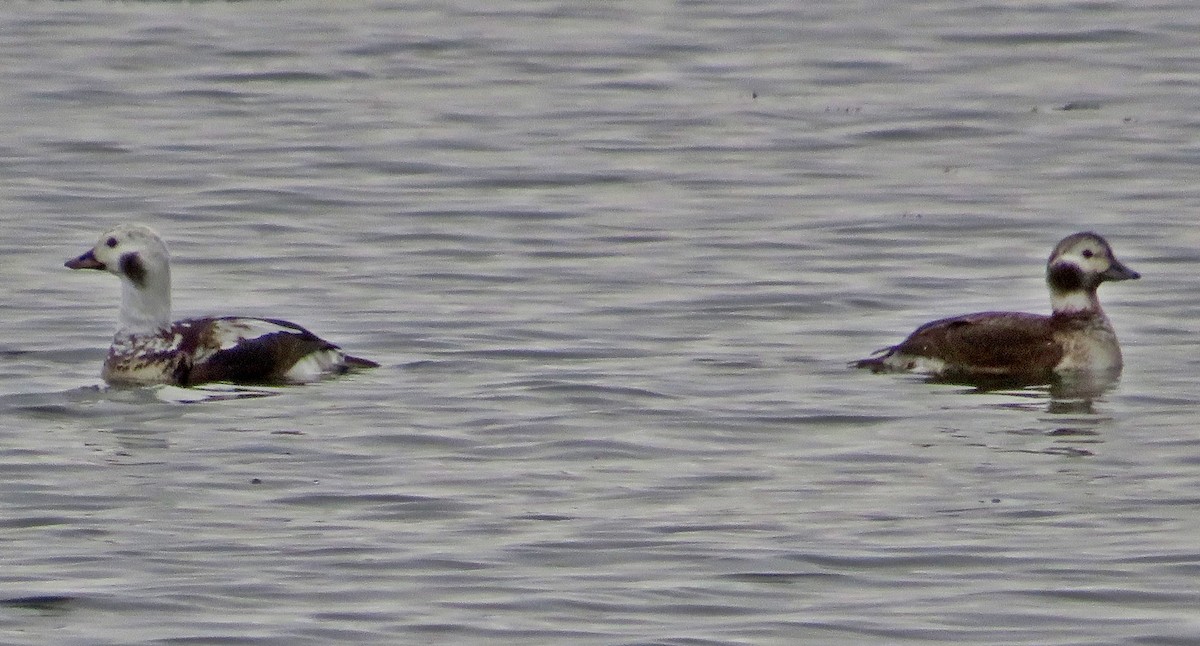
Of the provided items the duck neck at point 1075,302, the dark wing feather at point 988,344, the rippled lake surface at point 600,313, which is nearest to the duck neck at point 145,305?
the rippled lake surface at point 600,313

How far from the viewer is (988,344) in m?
13.1

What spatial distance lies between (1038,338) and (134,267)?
14.7ft

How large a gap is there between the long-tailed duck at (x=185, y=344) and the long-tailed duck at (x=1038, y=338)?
8.64ft

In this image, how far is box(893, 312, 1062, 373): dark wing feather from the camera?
12922mm

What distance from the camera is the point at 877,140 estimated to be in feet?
64.3

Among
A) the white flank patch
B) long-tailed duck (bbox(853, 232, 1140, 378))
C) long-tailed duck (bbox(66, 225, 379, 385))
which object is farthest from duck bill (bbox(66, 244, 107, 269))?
long-tailed duck (bbox(853, 232, 1140, 378))

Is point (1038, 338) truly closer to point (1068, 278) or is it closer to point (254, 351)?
point (1068, 278)

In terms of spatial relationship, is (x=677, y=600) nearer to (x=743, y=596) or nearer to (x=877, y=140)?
(x=743, y=596)

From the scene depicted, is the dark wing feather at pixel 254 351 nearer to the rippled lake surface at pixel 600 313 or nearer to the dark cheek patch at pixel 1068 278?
the rippled lake surface at pixel 600 313

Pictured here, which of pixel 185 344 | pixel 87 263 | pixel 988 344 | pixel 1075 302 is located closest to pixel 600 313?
pixel 988 344

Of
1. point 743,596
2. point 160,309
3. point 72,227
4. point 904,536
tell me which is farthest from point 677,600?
point 72,227

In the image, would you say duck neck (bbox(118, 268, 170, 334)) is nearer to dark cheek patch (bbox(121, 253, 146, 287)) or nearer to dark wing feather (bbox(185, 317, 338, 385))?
dark cheek patch (bbox(121, 253, 146, 287))

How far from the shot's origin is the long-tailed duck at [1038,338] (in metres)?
12.9

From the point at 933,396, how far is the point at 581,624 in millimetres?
4498
